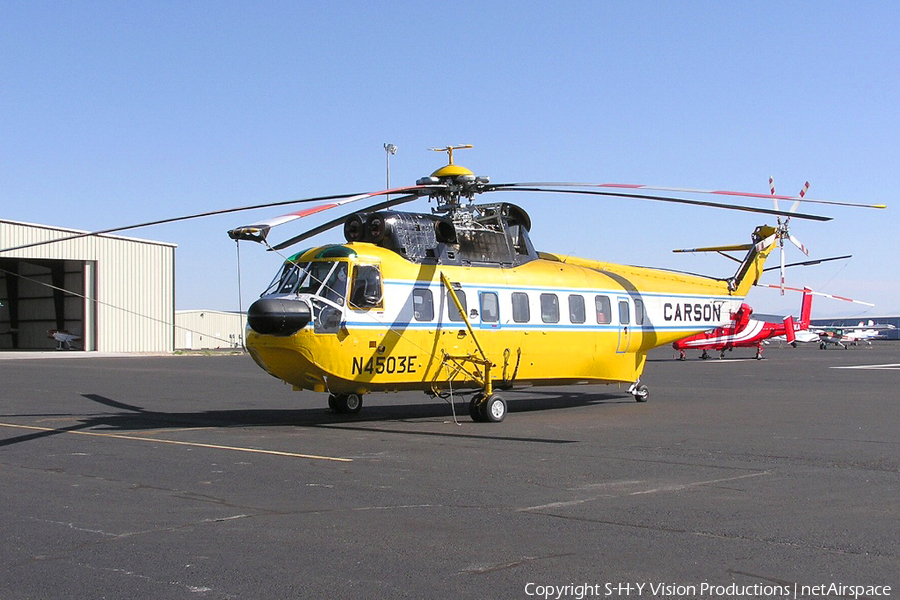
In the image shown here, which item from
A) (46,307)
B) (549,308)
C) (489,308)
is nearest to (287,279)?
(489,308)

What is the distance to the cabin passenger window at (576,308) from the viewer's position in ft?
64.7

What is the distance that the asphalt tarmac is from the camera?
20.1 feet

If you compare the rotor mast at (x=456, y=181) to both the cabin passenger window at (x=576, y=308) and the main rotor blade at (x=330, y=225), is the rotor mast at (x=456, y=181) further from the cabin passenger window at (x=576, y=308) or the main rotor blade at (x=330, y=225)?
the cabin passenger window at (x=576, y=308)

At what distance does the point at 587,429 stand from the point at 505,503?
23.4 feet

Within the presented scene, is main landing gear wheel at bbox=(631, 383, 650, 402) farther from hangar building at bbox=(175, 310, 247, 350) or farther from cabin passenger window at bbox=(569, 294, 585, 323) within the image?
hangar building at bbox=(175, 310, 247, 350)

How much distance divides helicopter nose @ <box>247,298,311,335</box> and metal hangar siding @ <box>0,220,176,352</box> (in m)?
47.0

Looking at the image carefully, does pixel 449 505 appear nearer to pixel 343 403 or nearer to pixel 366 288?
pixel 366 288

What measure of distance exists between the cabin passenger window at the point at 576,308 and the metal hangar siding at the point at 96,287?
4538cm

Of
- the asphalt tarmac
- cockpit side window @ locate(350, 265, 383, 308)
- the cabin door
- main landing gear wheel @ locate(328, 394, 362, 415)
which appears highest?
cockpit side window @ locate(350, 265, 383, 308)

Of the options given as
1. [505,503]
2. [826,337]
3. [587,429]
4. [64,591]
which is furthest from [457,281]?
[826,337]

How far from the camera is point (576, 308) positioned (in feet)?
65.3

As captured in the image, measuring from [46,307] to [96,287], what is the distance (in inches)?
472

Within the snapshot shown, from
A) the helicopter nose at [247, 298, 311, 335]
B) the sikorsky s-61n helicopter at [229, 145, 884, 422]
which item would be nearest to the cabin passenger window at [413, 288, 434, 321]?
the sikorsky s-61n helicopter at [229, 145, 884, 422]

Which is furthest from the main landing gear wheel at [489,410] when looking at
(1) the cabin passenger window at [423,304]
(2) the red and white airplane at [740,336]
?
(2) the red and white airplane at [740,336]
